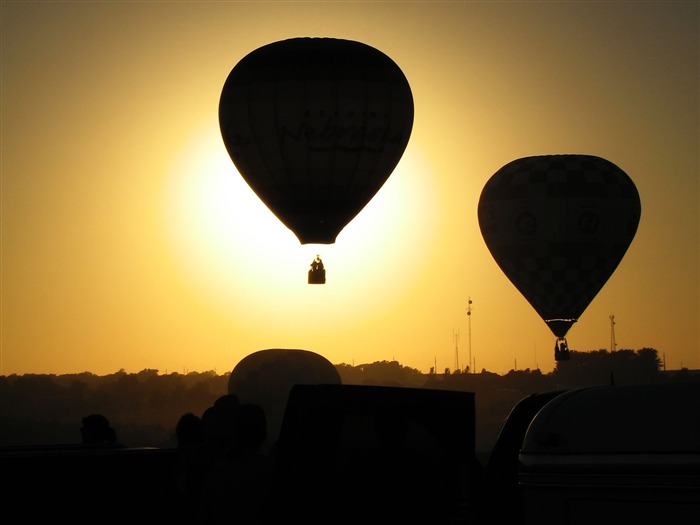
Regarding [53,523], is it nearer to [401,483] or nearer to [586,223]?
[401,483]

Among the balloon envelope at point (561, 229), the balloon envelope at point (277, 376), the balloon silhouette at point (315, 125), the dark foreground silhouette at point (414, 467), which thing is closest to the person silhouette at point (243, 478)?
the dark foreground silhouette at point (414, 467)

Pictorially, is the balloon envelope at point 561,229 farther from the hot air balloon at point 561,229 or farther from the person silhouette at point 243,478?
the person silhouette at point 243,478

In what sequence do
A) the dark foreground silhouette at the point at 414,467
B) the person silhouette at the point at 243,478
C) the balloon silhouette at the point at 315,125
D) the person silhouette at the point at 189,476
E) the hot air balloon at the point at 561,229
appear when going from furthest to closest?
the hot air balloon at the point at 561,229 → the balloon silhouette at the point at 315,125 → the person silhouette at the point at 189,476 → the person silhouette at the point at 243,478 → the dark foreground silhouette at the point at 414,467

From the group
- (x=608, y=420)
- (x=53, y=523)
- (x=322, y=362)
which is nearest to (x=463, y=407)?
(x=608, y=420)

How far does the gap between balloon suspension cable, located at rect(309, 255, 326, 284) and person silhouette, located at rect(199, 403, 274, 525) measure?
26927mm

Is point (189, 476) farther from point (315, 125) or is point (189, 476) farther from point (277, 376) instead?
point (315, 125)

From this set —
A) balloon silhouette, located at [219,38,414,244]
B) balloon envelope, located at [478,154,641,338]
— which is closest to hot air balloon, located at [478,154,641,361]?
balloon envelope, located at [478,154,641,338]

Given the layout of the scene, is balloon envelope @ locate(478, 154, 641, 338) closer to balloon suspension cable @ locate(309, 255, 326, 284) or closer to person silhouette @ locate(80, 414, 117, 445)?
balloon suspension cable @ locate(309, 255, 326, 284)

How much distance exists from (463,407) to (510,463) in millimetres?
612

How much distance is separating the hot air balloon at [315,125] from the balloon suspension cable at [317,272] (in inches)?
27.2

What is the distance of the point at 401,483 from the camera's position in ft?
32.4

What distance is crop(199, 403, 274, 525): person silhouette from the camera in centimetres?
1056

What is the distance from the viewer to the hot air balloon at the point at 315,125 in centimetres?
3734

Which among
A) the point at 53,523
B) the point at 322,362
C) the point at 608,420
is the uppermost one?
the point at 322,362
